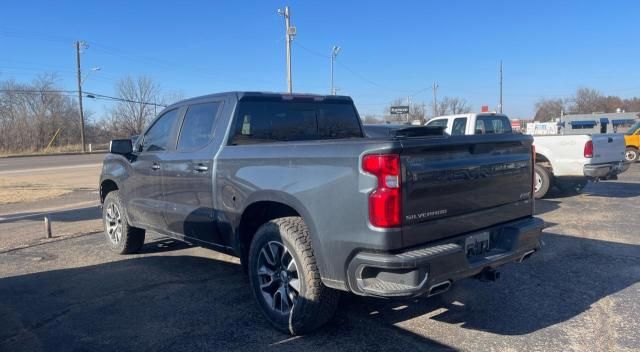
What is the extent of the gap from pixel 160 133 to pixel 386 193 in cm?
344

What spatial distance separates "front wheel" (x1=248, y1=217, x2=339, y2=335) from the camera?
3.57 meters

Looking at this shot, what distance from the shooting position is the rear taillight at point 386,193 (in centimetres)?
307

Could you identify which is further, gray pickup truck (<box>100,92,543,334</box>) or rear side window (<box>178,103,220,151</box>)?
rear side window (<box>178,103,220,151</box>)

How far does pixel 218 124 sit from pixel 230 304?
1692 millimetres

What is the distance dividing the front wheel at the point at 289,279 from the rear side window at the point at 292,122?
1.14 metres

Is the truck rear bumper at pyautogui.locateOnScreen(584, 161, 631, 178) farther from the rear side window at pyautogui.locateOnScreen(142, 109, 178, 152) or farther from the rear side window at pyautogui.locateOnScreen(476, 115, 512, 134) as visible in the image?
the rear side window at pyautogui.locateOnScreen(142, 109, 178, 152)

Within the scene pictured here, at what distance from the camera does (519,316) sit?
4.12 meters

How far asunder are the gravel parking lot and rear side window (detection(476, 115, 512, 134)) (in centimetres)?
739


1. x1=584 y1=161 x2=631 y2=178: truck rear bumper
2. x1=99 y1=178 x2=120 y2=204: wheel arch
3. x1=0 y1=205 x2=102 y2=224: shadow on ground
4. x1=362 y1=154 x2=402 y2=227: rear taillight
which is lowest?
x1=0 y1=205 x2=102 y2=224: shadow on ground

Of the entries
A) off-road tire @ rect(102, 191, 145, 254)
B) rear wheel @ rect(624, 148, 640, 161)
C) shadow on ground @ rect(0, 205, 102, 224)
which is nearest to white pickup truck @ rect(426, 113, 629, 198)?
off-road tire @ rect(102, 191, 145, 254)

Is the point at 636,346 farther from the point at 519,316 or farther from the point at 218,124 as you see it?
the point at 218,124

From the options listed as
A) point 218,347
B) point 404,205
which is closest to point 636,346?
point 404,205

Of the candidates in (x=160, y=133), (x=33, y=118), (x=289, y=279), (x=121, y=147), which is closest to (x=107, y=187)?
(x=121, y=147)

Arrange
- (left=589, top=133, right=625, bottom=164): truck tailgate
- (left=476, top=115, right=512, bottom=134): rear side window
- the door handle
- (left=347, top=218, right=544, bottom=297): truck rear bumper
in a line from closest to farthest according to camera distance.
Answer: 1. (left=347, top=218, right=544, bottom=297): truck rear bumper
2. the door handle
3. (left=589, top=133, right=625, bottom=164): truck tailgate
4. (left=476, top=115, right=512, bottom=134): rear side window
